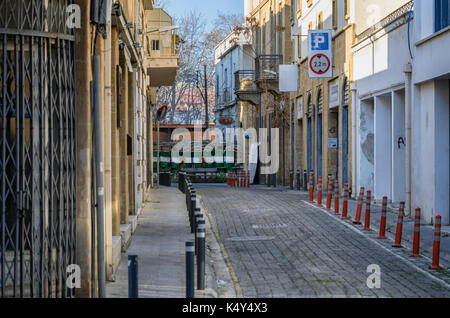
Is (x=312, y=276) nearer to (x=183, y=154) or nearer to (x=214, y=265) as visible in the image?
(x=214, y=265)

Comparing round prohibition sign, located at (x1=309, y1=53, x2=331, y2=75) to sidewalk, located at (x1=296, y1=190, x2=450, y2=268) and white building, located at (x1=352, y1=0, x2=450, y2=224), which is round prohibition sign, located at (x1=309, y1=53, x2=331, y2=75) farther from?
sidewalk, located at (x1=296, y1=190, x2=450, y2=268)

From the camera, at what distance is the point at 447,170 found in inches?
702

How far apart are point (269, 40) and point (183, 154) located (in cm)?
896

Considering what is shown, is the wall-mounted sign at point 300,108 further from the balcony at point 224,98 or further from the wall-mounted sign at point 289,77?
the balcony at point 224,98

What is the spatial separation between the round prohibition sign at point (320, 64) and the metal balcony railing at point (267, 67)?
11275 mm

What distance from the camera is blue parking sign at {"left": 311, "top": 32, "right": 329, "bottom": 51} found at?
28641mm

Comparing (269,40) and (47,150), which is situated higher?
(269,40)

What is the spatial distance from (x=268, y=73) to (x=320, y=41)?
12.3 m

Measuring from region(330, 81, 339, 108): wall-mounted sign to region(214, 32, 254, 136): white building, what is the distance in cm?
2063

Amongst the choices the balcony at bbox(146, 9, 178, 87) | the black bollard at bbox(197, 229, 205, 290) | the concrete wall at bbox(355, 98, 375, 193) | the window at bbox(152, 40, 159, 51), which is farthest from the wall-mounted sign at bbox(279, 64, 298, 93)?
the black bollard at bbox(197, 229, 205, 290)

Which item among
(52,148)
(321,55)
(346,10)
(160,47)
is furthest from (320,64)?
(52,148)

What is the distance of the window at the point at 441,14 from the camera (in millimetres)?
16938
